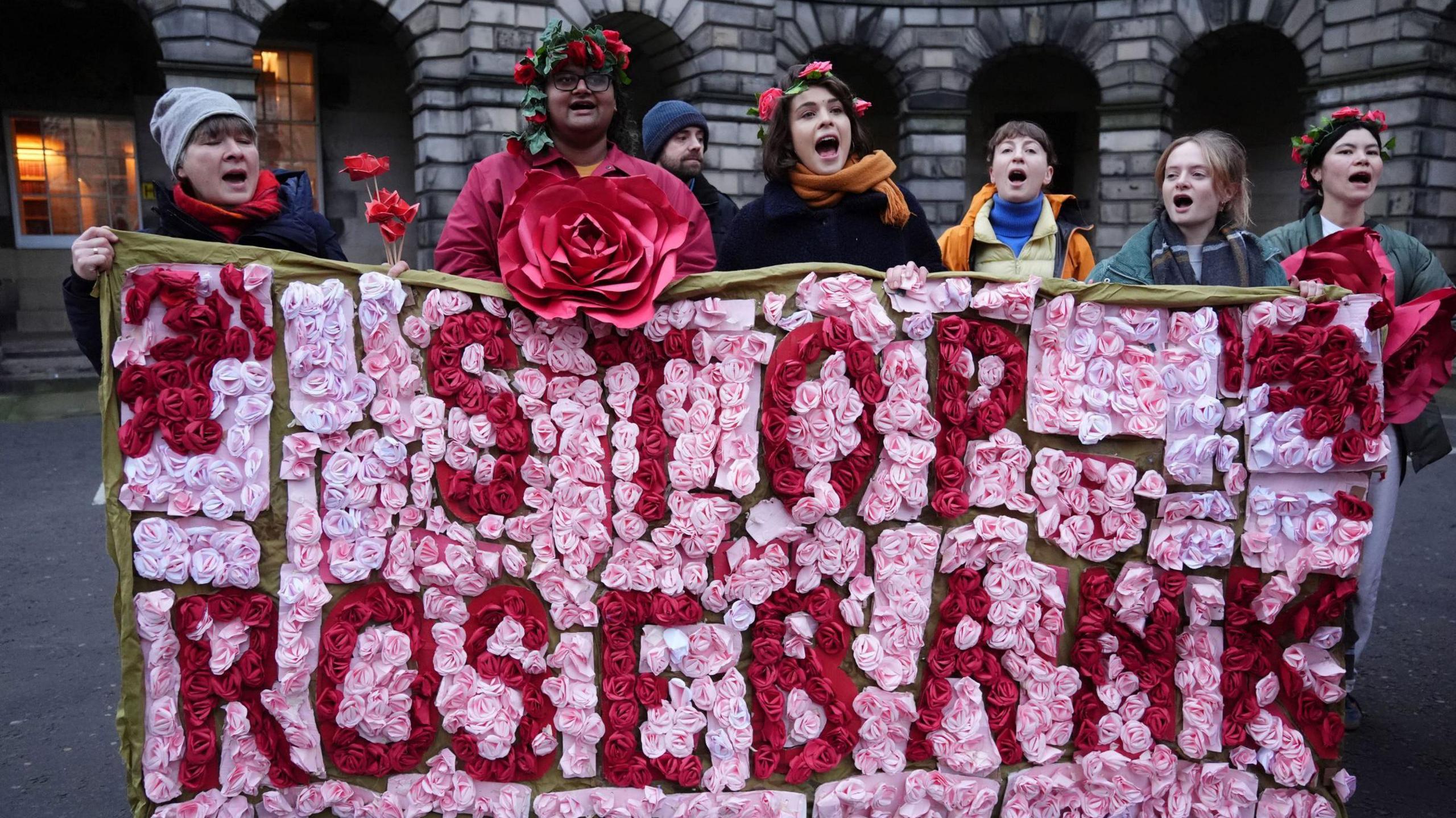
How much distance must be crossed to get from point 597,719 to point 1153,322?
1.64 metres

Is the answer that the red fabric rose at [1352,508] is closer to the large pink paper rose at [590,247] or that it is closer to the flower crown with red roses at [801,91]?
the flower crown with red roses at [801,91]

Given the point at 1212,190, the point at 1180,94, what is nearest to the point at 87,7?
the point at 1212,190

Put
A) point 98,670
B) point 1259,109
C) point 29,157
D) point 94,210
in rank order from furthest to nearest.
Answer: point 1259,109, point 94,210, point 29,157, point 98,670

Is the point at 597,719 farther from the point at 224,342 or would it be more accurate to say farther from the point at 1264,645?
the point at 1264,645

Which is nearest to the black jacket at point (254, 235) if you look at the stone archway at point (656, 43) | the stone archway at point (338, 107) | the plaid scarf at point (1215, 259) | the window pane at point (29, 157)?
the plaid scarf at point (1215, 259)

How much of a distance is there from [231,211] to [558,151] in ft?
2.94

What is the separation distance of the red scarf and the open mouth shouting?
4.86 ft

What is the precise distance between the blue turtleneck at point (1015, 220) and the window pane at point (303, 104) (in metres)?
13.1

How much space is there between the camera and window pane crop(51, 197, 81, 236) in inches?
529

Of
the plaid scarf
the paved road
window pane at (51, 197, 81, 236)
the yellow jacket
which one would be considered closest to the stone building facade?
window pane at (51, 197, 81, 236)

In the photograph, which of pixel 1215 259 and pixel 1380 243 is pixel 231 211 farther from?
pixel 1380 243

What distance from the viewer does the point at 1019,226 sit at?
380cm

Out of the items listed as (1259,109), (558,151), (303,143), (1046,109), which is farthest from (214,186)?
(1259,109)

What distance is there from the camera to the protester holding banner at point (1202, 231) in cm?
283
